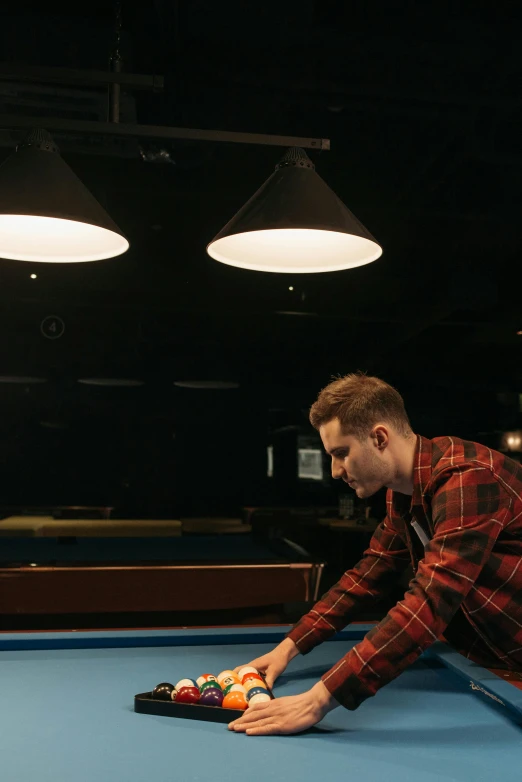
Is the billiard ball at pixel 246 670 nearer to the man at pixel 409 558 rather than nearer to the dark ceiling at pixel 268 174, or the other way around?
the man at pixel 409 558

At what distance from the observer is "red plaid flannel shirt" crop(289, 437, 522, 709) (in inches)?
61.6

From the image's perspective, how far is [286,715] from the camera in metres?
1.47

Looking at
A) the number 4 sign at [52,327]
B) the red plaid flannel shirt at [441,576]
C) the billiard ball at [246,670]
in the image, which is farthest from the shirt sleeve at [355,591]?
the number 4 sign at [52,327]

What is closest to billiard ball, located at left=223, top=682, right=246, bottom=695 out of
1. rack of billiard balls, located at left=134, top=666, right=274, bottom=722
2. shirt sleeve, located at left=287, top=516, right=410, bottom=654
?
rack of billiard balls, located at left=134, top=666, right=274, bottom=722

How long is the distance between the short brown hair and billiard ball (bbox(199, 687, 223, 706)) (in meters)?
0.65

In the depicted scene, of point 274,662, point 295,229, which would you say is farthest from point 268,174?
point 274,662

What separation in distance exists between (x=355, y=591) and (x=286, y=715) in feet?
2.06

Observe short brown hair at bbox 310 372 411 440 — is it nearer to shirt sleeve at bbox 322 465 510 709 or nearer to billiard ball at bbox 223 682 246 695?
shirt sleeve at bbox 322 465 510 709

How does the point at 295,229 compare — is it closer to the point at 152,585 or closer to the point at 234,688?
the point at 234,688

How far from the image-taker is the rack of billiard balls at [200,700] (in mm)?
1537

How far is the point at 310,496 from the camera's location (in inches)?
257

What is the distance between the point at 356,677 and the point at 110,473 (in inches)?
187

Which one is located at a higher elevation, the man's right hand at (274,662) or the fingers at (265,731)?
the man's right hand at (274,662)

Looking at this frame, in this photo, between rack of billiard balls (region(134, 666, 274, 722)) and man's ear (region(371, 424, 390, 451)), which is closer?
rack of billiard balls (region(134, 666, 274, 722))
